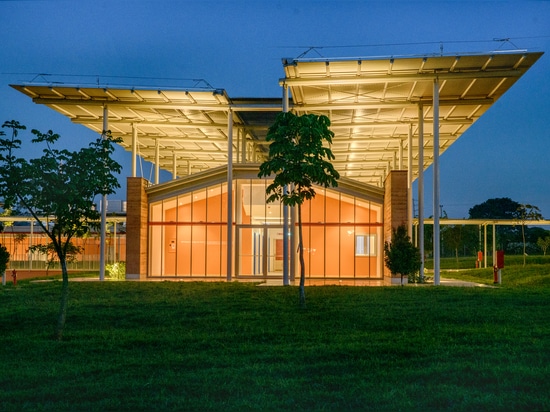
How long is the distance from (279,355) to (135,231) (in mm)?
22700

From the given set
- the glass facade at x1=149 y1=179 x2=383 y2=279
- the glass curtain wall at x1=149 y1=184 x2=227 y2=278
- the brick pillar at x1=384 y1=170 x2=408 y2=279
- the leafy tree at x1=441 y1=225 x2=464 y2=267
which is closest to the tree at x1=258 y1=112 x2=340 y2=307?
the brick pillar at x1=384 y1=170 x2=408 y2=279

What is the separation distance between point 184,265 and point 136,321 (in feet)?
60.6

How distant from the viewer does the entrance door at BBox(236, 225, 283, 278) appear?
3247 centimetres

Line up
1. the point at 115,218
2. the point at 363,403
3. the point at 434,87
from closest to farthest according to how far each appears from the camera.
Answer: the point at 363,403, the point at 434,87, the point at 115,218

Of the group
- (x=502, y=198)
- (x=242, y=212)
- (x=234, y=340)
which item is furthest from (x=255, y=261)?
(x=502, y=198)

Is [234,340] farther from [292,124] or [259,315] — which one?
[292,124]

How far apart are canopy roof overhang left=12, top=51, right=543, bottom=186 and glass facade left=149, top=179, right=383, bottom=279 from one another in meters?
3.23

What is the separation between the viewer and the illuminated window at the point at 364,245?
32.8 meters

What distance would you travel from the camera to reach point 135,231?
105 ft

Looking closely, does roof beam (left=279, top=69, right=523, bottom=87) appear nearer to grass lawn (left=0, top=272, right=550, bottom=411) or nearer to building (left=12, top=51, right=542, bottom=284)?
building (left=12, top=51, right=542, bottom=284)

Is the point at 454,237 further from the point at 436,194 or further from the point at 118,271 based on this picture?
the point at 118,271

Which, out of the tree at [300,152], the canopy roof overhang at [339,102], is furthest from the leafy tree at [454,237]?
the tree at [300,152]

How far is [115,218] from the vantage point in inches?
1828

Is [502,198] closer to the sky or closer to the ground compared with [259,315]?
closer to the sky
